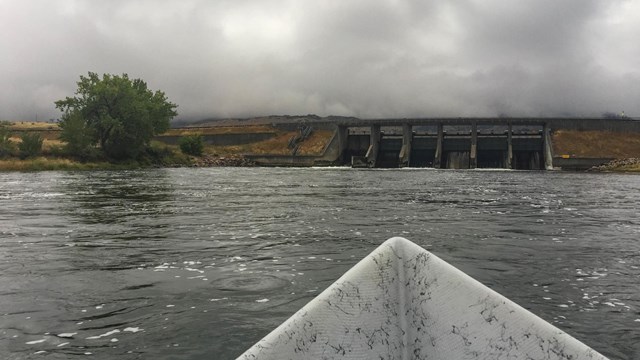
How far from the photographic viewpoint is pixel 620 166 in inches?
2628

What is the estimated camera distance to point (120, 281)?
8383 mm

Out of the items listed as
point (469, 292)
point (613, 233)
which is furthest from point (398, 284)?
point (613, 233)

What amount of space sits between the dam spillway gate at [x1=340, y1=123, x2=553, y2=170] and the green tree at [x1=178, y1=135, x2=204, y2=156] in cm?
2796

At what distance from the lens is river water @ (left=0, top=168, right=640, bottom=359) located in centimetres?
591

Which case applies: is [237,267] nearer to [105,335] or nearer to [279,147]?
[105,335]

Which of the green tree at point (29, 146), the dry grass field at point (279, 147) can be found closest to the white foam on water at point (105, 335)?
the green tree at point (29, 146)

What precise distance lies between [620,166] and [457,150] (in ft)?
79.7

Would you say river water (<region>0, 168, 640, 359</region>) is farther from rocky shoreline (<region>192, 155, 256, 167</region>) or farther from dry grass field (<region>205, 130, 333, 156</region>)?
dry grass field (<region>205, 130, 333, 156</region>)

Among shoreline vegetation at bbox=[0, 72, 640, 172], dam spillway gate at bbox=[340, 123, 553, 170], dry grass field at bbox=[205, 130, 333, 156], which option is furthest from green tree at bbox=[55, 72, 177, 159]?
dam spillway gate at bbox=[340, 123, 553, 170]

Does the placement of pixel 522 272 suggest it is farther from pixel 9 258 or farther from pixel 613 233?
pixel 9 258

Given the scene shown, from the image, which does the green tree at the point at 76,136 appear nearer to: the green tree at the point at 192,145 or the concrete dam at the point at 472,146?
the green tree at the point at 192,145

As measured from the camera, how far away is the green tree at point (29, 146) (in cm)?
5991

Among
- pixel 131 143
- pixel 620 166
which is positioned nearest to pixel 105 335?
pixel 131 143

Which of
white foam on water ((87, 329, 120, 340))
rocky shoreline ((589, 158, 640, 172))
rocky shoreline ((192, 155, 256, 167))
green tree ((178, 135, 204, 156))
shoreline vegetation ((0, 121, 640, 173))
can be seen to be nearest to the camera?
white foam on water ((87, 329, 120, 340))
